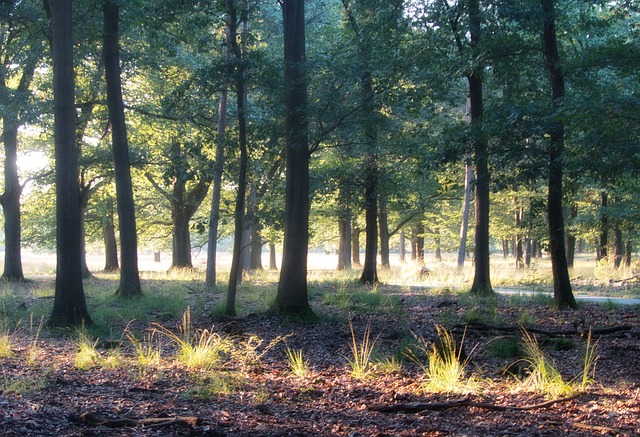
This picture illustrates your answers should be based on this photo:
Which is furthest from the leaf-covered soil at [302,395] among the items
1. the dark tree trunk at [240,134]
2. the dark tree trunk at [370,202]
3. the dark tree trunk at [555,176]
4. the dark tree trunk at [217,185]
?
the dark tree trunk at [370,202]

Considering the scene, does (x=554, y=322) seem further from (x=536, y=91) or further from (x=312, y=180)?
(x=312, y=180)

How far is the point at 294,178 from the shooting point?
1148 cm

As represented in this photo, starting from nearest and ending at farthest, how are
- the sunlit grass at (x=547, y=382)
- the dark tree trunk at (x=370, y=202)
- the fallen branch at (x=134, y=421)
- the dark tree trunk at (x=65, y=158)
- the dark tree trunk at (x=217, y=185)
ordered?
1. the fallen branch at (x=134, y=421)
2. the sunlit grass at (x=547, y=382)
3. the dark tree trunk at (x=65, y=158)
4. the dark tree trunk at (x=217, y=185)
5. the dark tree trunk at (x=370, y=202)

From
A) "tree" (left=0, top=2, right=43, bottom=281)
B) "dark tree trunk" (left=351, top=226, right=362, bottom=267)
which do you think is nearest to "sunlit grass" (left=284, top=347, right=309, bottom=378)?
"tree" (left=0, top=2, right=43, bottom=281)

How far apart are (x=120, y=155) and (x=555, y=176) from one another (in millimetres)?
10026

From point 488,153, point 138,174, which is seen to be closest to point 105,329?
point 488,153

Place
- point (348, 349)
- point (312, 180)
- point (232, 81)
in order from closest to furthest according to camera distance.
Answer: point (348, 349) → point (232, 81) → point (312, 180)

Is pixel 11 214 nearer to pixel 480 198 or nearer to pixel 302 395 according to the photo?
pixel 480 198

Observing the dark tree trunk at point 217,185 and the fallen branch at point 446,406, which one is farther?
the dark tree trunk at point 217,185

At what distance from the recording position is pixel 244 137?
1176 cm

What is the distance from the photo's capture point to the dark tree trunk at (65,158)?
10.4 meters

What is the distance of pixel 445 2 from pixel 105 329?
9.66 m

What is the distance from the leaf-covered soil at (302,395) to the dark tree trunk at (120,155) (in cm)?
548

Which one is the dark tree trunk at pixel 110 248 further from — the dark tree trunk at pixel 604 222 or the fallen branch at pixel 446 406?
the fallen branch at pixel 446 406
